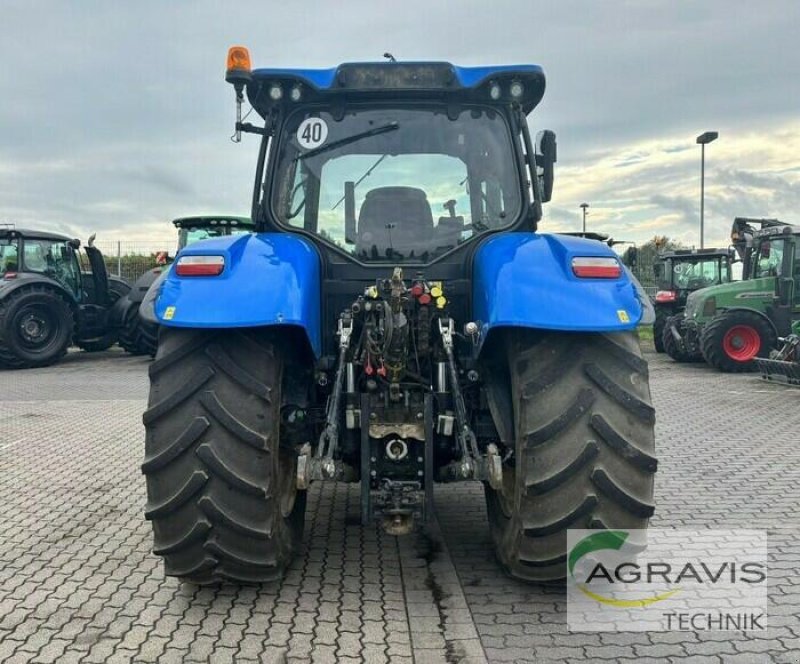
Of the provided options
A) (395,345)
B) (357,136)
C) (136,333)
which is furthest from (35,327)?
(395,345)

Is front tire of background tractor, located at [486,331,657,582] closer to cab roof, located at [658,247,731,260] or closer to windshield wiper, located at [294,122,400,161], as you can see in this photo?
windshield wiper, located at [294,122,400,161]

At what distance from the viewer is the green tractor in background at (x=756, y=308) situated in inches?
526

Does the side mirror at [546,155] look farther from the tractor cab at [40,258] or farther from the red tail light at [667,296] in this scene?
the red tail light at [667,296]

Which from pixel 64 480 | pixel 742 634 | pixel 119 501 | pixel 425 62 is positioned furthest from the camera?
pixel 64 480

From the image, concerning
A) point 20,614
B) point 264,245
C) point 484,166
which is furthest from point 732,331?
point 20,614

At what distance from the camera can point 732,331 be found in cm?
1353

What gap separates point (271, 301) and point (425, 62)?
1.65 metres

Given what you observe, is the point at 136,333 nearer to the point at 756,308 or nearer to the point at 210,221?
the point at 210,221

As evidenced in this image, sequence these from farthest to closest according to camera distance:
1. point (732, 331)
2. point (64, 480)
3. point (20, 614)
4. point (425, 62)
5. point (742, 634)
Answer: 1. point (732, 331)
2. point (64, 480)
3. point (425, 62)
4. point (20, 614)
5. point (742, 634)

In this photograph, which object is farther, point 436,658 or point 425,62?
point 425,62

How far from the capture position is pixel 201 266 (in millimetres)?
3270

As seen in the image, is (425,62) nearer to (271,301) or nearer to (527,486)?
(271,301)

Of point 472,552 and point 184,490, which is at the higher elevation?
point 184,490

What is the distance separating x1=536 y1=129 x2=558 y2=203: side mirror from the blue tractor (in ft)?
0.86
